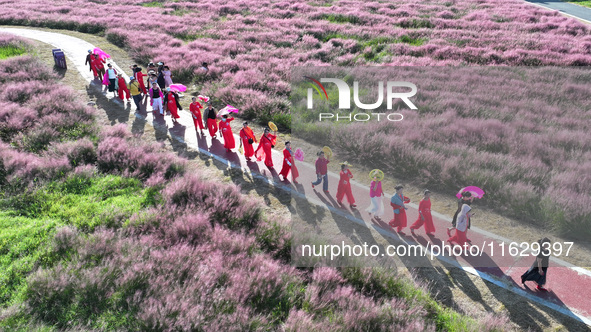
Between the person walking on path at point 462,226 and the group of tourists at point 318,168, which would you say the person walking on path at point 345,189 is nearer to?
the group of tourists at point 318,168

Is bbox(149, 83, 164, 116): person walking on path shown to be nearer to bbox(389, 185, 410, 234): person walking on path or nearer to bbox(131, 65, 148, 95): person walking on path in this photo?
bbox(131, 65, 148, 95): person walking on path

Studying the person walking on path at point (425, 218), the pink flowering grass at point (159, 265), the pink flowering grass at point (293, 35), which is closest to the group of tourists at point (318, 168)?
the person walking on path at point (425, 218)

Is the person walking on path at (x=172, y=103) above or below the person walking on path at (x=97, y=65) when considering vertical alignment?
below

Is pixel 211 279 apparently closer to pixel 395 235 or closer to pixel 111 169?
pixel 395 235

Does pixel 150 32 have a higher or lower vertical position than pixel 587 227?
higher

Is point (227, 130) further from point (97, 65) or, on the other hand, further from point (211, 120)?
point (97, 65)

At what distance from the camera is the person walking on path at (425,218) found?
26.1 feet

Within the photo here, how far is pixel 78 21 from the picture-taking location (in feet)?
91.7

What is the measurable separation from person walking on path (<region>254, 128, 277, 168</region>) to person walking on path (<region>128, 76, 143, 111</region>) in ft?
21.7

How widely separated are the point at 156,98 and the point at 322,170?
7.99 m

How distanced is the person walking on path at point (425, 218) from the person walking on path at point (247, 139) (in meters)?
5.28

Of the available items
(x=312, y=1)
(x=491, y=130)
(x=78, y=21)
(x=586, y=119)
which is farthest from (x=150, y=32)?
(x=586, y=119)

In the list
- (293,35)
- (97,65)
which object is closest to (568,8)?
(293,35)

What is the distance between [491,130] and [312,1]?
2838 cm
